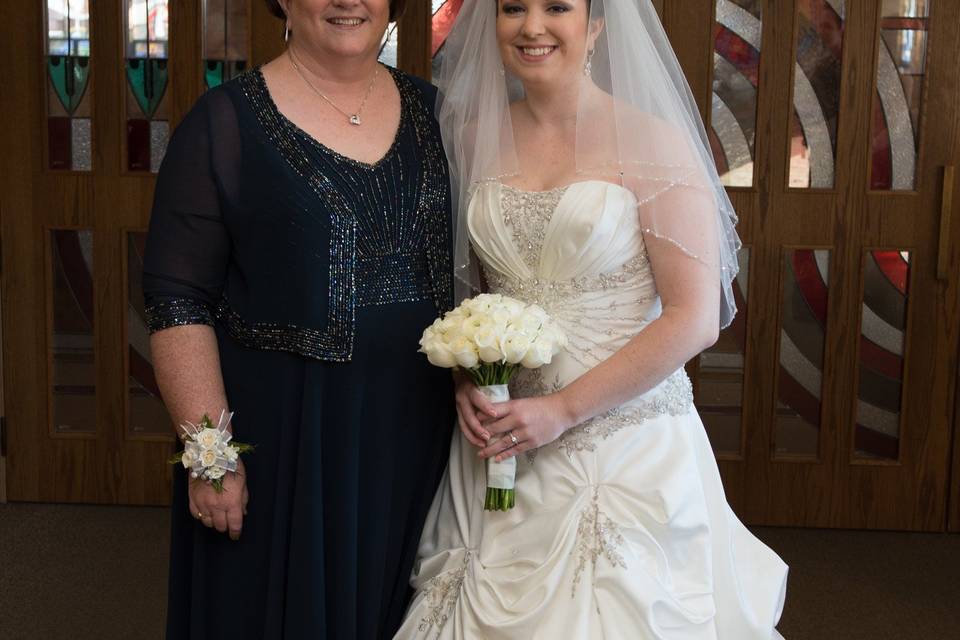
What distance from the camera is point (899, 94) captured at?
4234mm

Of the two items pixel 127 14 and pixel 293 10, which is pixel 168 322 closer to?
pixel 293 10

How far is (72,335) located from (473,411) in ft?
9.38

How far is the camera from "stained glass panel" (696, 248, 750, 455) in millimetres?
4387

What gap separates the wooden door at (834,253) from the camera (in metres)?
4.21

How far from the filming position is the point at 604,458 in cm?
217

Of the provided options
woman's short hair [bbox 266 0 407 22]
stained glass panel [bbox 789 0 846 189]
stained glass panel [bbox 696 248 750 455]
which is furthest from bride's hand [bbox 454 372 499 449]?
stained glass panel [bbox 789 0 846 189]

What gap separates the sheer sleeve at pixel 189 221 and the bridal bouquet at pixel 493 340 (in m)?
0.45

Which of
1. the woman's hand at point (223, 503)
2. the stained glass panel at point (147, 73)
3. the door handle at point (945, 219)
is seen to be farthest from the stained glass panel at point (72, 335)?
the door handle at point (945, 219)

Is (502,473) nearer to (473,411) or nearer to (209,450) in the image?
(473,411)

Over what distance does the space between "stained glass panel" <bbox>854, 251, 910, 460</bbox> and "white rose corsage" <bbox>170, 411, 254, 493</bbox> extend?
2942mm

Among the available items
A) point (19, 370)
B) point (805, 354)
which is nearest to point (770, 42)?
point (805, 354)

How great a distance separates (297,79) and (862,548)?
10.1 ft

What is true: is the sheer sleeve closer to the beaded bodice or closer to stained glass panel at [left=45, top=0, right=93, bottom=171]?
the beaded bodice

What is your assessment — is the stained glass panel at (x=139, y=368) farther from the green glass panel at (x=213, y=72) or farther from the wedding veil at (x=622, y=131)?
the wedding veil at (x=622, y=131)
